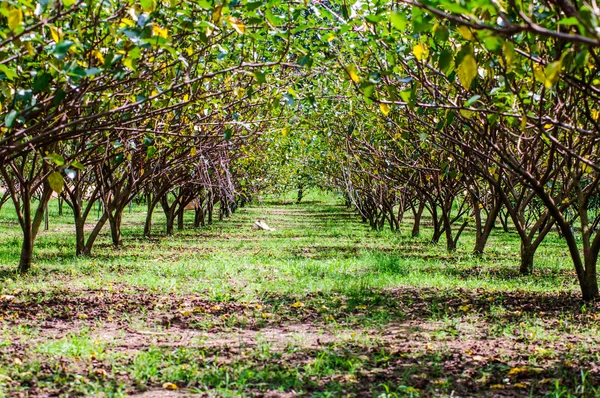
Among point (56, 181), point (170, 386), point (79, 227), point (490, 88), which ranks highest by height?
point (490, 88)

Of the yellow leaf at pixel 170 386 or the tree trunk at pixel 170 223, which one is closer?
the yellow leaf at pixel 170 386

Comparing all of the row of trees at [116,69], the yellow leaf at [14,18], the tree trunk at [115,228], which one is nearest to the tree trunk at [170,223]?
the tree trunk at [115,228]

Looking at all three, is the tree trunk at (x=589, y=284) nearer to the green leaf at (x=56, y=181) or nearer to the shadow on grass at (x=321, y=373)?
the shadow on grass at (x=321, y=373)

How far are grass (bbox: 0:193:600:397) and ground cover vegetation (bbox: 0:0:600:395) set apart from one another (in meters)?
0.08

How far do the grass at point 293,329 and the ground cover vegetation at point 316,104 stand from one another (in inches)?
3.1

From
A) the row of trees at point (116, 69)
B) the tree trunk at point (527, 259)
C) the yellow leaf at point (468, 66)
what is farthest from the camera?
the tree trunk at point (527, 259)

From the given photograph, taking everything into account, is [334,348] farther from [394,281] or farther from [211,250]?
[211,250]

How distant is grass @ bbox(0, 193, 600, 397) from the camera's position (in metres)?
4.32

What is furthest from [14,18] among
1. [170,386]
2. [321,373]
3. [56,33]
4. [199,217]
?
[199,217]

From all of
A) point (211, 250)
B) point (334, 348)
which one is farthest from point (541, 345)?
point (211, 250)

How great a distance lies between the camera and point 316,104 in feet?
34.1

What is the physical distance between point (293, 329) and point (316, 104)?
517 centimetres

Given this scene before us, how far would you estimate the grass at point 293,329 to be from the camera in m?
4.32

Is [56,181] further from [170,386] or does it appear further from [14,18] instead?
[170,386]
